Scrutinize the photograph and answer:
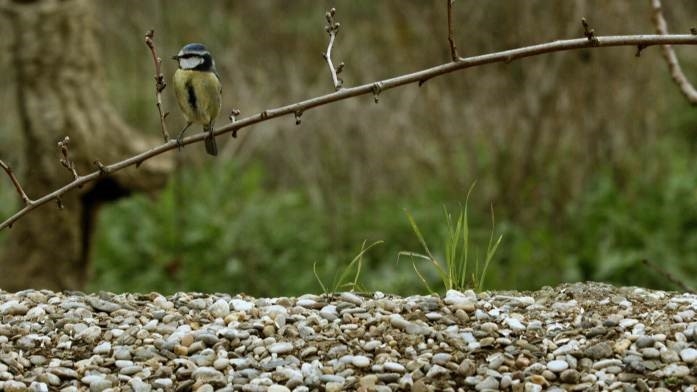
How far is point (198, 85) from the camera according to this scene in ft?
11.5

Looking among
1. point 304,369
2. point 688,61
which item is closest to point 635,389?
point 304,369

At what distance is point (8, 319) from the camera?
3.18 meters

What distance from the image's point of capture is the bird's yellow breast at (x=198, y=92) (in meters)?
3.49

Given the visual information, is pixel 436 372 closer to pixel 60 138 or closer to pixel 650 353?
pixel 650 353

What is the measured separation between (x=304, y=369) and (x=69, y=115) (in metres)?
3.84

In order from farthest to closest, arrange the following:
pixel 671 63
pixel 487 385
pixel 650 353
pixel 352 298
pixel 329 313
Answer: pixel 671 63 < pixel 352 298 < pixel 329 313 < pixel 650 353 < pixel 487 385

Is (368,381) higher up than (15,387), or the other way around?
(15,387)

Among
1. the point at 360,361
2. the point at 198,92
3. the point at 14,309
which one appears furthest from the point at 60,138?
the point at 360,361

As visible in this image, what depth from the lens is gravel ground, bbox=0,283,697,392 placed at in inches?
108

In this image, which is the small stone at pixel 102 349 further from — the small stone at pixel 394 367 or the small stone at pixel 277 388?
the small stone at pixel 394 367

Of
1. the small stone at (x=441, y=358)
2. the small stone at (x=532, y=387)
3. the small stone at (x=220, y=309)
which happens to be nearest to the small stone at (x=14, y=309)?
the small stone at (x=220, y=309)

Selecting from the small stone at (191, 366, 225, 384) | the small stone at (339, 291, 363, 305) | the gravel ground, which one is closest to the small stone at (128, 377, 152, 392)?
the gravel ground

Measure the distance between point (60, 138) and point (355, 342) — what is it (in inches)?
147

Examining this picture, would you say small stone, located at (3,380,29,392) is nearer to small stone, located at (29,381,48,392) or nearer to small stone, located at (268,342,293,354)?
small stone, located at (29,381,48,392)
